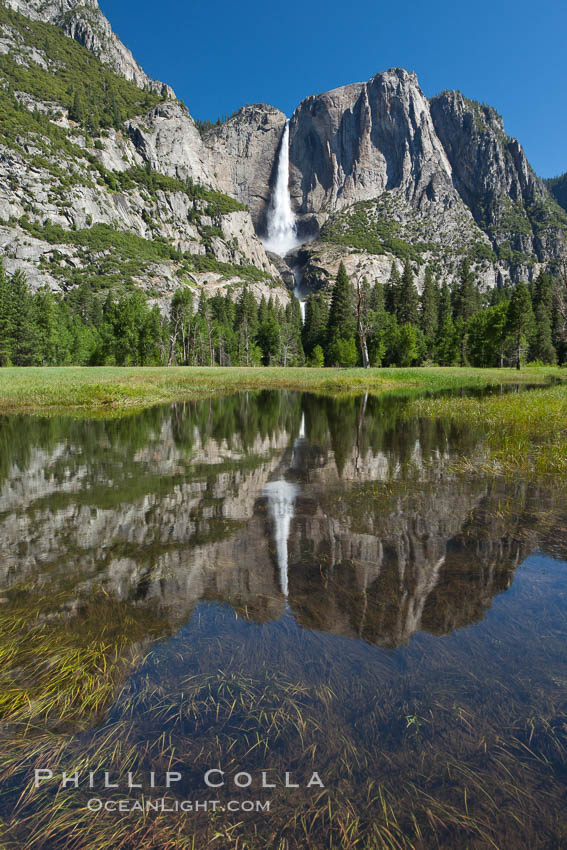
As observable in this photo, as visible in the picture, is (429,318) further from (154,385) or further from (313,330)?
(154,385)

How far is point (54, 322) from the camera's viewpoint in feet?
275

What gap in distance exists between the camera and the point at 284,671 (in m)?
3.54

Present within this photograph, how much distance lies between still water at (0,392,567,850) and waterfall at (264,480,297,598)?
59 millimetres

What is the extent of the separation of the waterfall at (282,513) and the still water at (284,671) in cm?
6

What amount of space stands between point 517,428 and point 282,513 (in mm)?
11945

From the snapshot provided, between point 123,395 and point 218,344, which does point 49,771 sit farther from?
point 218,344

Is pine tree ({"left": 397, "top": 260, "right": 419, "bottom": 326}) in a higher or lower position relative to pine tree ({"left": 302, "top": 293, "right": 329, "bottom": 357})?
higher

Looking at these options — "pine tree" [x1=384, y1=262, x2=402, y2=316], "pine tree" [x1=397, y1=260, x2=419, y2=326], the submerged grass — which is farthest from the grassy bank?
"pine tree" [x1=384, y1=262, x2=402, y2=316]

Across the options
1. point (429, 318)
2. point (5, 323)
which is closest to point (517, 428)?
point (5, 323)

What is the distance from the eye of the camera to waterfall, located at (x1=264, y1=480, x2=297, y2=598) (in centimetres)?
552

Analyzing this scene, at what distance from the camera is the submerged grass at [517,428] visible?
34.4 feet

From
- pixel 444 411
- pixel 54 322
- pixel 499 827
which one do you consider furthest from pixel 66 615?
pixel 54 322

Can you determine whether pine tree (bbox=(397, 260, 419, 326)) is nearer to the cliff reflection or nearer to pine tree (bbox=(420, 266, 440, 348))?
pine tree (bbox=(420, 266, 440, 348))

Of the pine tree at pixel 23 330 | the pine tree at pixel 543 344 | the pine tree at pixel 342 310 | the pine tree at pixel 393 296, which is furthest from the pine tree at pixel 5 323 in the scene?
the pine tree at pixel 543 344
